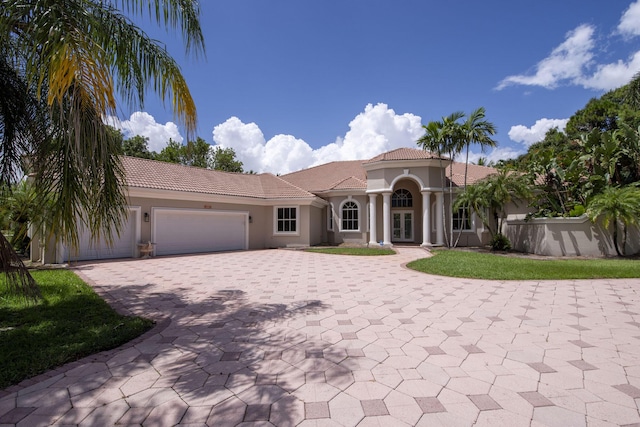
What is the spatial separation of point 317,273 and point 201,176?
507 inches

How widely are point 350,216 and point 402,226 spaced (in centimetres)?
410

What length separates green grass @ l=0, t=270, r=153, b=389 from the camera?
377 cm

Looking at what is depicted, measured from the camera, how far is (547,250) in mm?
15531

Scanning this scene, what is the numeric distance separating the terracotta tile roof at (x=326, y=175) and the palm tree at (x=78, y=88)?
17.9 metres

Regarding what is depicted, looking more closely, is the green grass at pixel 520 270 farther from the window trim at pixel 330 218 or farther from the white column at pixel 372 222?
the window trim at pixel 330 218

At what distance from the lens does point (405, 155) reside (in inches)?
788

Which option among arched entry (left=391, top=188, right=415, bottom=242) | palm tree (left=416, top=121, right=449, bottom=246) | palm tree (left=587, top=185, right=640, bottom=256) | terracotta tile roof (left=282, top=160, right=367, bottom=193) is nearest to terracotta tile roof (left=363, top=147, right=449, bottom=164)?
palm tree (left=416, top=121, right=449, bottom=246)

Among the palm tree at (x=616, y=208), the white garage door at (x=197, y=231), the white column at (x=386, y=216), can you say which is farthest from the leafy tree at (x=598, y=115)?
the white garage door at (x=197, y=231)

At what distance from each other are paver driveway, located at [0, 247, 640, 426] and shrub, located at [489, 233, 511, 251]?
10250mm

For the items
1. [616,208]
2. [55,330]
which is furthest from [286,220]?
[616,208]

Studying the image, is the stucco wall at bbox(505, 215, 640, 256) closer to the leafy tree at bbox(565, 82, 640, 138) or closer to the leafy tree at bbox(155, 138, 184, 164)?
the leafy tree at bbox(565, 82, 640, 138)

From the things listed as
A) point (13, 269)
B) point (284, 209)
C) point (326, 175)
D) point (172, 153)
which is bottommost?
point (13, 269)

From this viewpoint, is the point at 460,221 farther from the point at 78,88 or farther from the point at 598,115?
the point at 78,88

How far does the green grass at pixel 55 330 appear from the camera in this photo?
12.4 ft
